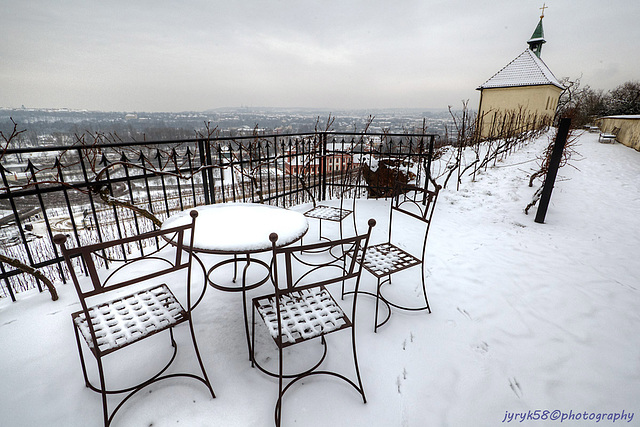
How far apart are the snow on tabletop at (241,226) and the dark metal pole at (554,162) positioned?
4.03 metres

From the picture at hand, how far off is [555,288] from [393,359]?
208 centimetres

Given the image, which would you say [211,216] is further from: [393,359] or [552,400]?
[552,400]

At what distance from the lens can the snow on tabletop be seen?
66.8 inches

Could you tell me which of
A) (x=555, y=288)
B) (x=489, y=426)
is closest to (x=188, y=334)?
(x=489, y=426)

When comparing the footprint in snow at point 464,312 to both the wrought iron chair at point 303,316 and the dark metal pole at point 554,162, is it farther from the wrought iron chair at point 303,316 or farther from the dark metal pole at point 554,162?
the dark metal pole at point 554,162

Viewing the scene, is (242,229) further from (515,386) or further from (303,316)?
(515,386)

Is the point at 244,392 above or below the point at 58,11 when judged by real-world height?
below

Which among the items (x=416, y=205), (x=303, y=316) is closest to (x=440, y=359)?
(x=303, y=316)

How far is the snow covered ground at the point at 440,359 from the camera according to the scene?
1521 millimetres

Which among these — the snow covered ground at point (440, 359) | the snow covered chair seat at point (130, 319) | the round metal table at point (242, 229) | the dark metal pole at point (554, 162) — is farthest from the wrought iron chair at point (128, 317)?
the dark metal pole at point (554, 162)

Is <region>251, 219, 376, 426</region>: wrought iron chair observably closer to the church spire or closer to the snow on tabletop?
the snow on tabletop

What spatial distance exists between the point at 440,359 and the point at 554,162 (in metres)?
3.73

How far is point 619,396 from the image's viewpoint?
166cm

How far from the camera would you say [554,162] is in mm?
3914
